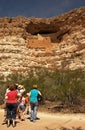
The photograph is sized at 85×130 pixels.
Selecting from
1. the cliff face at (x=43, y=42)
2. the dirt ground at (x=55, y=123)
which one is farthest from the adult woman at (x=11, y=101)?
the cliff face at (x=43, y=42)

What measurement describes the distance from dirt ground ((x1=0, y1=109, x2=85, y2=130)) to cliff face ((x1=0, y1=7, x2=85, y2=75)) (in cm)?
1300

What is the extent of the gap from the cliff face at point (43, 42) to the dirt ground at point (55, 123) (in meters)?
13.0

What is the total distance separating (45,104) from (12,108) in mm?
5138

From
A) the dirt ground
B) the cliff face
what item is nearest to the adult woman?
the dirt ground

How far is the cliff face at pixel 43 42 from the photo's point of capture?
2762 centimetres

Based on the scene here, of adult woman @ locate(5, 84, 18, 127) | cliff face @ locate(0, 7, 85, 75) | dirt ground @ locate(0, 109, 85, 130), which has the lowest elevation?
dirt ground @ locate(0, 109, 85, 130)

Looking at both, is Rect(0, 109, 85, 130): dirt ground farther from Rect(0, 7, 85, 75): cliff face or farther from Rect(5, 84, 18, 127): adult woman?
Rect(0, 7, 85, 75): cliff face

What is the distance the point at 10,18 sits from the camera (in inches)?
1238

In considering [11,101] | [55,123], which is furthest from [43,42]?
[11,101]

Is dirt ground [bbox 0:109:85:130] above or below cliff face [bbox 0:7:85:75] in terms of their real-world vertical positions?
below

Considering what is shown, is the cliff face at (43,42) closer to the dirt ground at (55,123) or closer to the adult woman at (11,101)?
the dirt ground at (55,123)

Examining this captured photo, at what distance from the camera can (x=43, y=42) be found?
102 feet

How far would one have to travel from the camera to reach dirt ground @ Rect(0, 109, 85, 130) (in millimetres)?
10539

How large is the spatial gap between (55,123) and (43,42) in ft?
66.1
